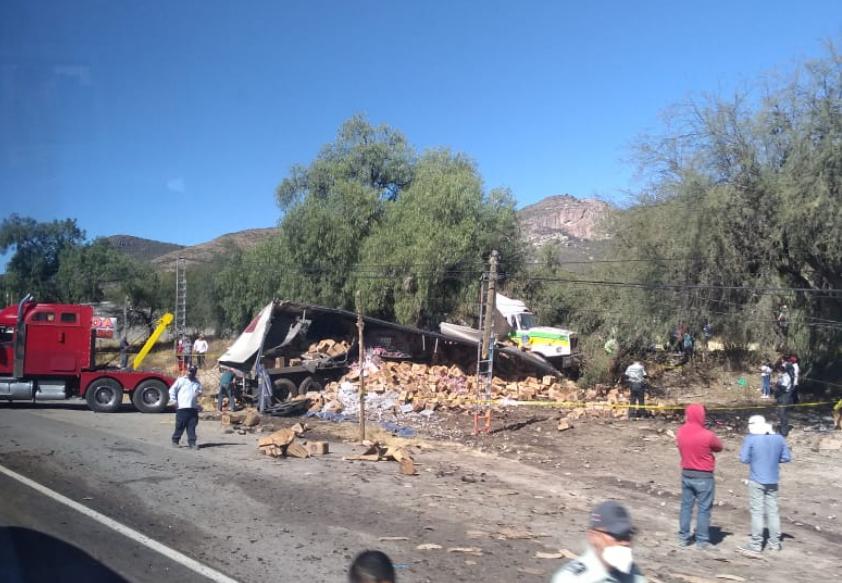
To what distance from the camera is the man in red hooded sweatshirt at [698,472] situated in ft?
27.2

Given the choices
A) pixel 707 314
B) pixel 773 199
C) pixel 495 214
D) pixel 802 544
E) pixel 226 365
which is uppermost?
pixel 495 214

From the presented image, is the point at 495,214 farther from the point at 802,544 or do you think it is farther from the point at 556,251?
the point at 802,544

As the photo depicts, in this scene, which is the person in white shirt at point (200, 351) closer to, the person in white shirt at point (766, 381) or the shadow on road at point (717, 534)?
the person in white shirt at point (766, 381)

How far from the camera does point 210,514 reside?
30.0 feet

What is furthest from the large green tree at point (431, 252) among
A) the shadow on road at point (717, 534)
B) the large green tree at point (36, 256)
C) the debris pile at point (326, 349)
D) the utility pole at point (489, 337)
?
the large green tree at point (36, 256)

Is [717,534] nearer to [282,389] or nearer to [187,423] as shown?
[187,423]

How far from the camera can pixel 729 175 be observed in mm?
19781

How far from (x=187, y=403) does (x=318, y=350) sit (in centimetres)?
1066

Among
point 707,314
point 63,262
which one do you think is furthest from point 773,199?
point 63,262

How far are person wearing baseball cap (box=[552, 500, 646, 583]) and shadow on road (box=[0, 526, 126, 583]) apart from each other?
482 cm

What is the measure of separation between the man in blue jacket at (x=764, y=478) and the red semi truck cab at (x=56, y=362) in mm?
18040

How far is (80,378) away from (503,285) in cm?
2633

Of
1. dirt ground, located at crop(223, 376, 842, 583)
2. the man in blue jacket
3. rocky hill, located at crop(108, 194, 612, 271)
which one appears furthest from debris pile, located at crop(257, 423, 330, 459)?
rocky hill, located at crop(108, 194, 612, 271)

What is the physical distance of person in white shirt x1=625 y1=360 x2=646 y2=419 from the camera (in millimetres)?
20092
